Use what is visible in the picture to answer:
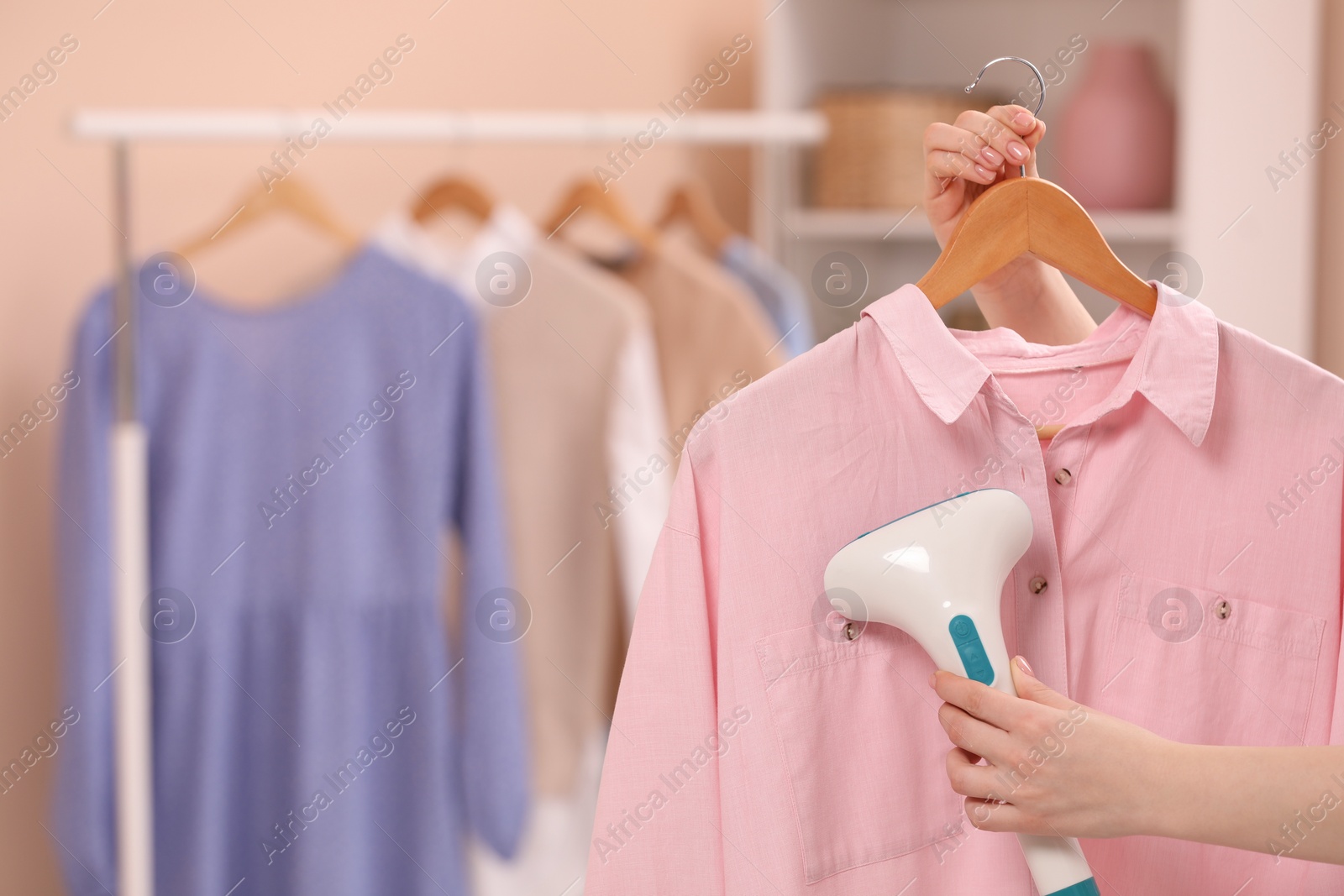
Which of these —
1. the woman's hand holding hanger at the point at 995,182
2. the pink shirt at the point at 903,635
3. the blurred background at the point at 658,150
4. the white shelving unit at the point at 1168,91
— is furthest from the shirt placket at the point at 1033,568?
the white shelving unit at the point at 1168,91

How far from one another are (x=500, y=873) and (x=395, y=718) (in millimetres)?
239

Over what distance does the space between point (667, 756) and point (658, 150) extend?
1427 mm

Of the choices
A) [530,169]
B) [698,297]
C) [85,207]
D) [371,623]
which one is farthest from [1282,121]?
[85,207]

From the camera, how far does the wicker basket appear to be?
64.4 inches

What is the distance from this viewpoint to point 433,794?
1163mm

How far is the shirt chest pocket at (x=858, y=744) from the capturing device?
67 cm

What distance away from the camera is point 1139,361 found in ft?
2.20

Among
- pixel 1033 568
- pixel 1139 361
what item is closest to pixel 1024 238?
pixel 1139 361

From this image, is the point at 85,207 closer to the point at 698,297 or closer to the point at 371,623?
the point at 371,623

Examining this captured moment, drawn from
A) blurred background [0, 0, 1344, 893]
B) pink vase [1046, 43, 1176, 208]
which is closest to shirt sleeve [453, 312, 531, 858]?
blurred background [0, 0, 1344, 893]

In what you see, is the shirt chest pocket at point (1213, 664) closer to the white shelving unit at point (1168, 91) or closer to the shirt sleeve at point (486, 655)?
the shirt sleeve at point (486, 655)

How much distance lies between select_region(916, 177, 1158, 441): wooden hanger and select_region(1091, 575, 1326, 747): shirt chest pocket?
8.3 inches

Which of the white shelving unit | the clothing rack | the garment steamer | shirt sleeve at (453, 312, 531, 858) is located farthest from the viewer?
the white shelving unit

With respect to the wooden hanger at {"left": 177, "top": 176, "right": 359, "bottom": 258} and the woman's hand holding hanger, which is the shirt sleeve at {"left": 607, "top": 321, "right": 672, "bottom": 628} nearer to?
the wooden hanger at {"left": 177, "top": 176, "right": 359, "bottom": 258}
